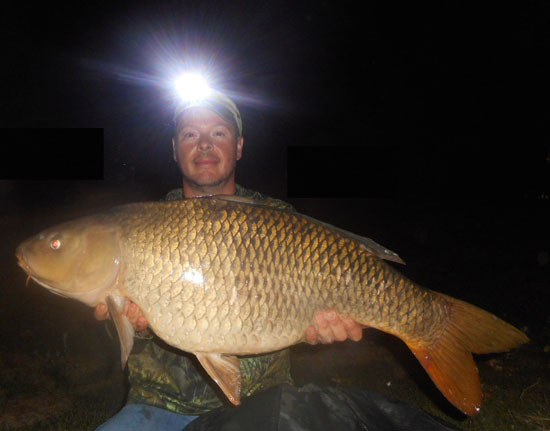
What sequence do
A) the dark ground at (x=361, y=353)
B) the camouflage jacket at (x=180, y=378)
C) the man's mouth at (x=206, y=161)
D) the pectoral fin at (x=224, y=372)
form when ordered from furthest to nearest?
the dark ground at (x=361, y=353) → the man's mouth at (x=206, y=161) → the camouflage jacket at (x=180, y=378) → the pectoral fin at (x=224, y=372)

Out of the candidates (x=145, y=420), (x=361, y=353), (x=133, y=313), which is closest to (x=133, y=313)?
(x=133, y=313)

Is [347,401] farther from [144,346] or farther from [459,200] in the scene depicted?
[459,200]

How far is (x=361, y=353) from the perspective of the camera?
4.18m

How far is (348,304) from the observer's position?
4.82 ft

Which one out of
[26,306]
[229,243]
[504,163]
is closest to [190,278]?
[229,243]

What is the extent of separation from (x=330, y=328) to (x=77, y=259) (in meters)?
0.93

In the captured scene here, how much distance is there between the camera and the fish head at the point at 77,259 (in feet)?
4.69

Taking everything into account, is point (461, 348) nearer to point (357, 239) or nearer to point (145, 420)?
point (357, 239)

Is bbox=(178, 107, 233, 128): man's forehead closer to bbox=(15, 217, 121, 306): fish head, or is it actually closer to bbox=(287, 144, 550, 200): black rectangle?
bbox=(15, 217, 121, 306): fish head

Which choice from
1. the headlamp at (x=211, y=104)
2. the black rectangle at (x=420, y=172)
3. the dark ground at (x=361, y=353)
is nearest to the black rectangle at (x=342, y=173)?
the black rectangle at (x=420, y=172)

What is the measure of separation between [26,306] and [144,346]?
377cm

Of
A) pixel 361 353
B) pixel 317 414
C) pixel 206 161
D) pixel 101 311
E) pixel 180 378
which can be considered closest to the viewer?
pixel 317 414

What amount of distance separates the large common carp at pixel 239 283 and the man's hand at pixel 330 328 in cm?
4

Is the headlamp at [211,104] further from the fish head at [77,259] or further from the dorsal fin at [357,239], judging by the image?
the fish head at [77,259]
